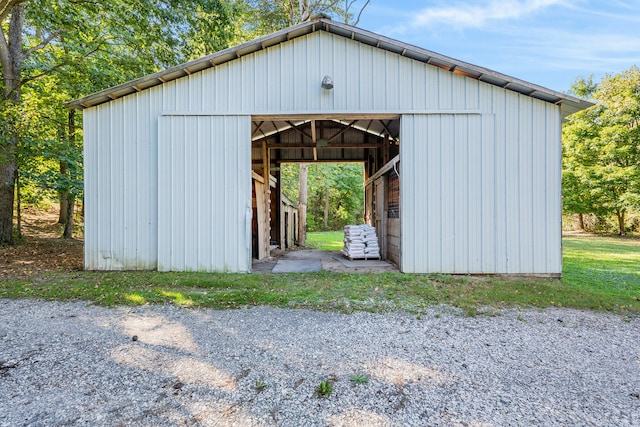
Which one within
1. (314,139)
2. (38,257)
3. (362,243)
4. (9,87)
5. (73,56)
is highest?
(73,56)

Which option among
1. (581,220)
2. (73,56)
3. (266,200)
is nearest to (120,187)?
(266,200)

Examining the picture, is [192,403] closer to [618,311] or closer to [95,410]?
[95,410]

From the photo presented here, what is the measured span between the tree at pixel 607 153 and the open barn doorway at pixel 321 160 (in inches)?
693

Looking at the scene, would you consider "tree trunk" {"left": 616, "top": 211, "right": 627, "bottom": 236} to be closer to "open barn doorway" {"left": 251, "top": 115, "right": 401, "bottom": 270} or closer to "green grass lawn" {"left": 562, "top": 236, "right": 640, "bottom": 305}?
"green grass lawn" {"left": 562, "top": 236, "right": 640, "bottom": 305}

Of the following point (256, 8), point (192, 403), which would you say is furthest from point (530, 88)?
point (256, 8)

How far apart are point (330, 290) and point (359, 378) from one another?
289 centimetres

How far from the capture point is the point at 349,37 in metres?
6.75

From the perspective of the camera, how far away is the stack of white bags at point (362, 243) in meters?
9.11

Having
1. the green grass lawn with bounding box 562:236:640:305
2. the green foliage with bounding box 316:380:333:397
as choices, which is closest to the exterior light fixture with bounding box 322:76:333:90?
the green foliage with bounding box 316:380:333:397

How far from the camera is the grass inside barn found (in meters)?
4.72

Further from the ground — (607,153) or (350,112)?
(607,153)

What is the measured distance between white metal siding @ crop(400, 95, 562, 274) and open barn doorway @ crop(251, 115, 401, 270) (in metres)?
1.30

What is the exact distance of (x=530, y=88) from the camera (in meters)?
6.35

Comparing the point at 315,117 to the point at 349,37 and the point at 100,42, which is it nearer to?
the point at 349,37
